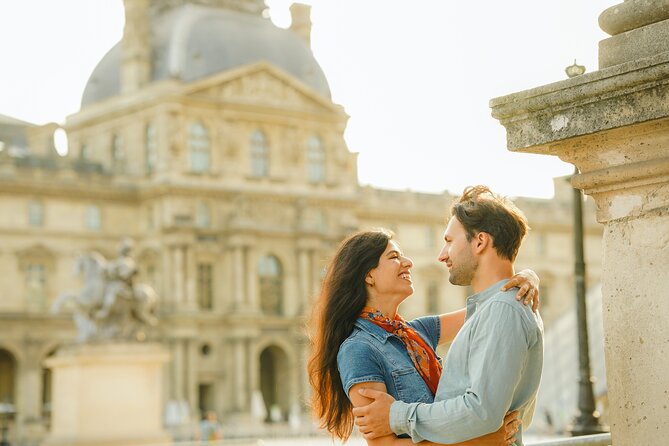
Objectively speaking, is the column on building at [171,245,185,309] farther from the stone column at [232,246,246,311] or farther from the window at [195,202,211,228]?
the stone column at [232,246,246,311]

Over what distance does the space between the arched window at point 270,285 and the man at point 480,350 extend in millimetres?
60541

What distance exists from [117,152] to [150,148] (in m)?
2.88

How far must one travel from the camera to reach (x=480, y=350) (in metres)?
3.62

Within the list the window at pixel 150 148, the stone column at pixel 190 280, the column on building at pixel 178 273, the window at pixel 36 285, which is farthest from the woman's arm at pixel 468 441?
the window at pixel 150 148

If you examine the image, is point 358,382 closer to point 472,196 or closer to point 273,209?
point 472,196

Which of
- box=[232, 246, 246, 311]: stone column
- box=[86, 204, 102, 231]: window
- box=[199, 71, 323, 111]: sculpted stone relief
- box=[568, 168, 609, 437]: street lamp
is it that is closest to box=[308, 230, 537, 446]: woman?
box=[568, 168, 609, 437]: street lamp

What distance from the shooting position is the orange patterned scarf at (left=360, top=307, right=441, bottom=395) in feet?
13.4

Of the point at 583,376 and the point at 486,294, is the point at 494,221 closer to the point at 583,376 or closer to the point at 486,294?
the point at 486,294

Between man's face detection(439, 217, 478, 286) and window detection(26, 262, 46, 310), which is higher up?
window detection(26, 262, 46, 310)

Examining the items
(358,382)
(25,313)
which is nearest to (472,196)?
(358,382)

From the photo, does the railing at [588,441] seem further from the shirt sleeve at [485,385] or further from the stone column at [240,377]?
the stone column at [240,377]

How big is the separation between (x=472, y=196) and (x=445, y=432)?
0.77 metres

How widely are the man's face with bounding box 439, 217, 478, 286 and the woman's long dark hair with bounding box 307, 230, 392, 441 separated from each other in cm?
39

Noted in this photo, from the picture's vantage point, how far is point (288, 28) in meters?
76.8
